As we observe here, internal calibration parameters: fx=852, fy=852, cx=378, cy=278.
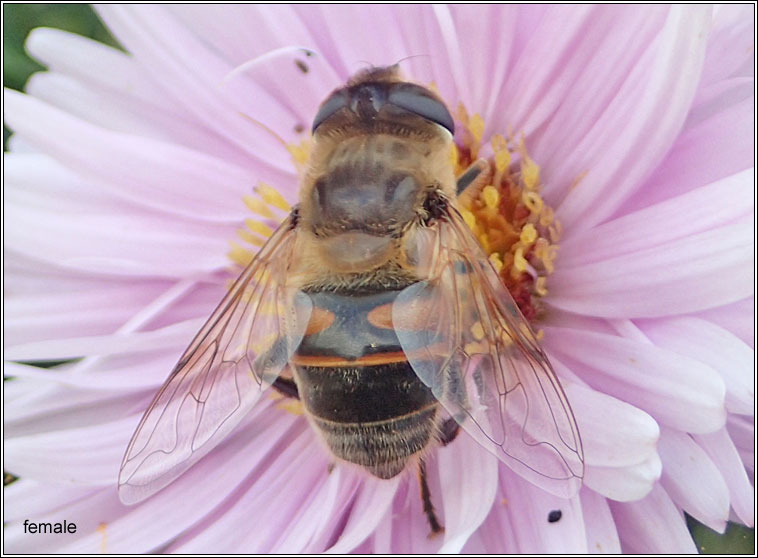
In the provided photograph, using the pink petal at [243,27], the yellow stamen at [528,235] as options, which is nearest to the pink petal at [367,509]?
the yellow stamen at [528,235]

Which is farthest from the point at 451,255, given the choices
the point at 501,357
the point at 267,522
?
the point at 267,522

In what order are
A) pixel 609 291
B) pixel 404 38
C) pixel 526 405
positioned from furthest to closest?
pixel 404 38, pixel 609 291, pixel 526 405

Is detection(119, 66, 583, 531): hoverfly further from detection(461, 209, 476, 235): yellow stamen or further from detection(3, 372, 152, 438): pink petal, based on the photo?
detection(3, 372, 152, 438): pink petal

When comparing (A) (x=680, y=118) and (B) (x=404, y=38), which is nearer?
(A) (x=680, y=118)

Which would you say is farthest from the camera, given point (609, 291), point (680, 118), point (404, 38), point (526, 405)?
point (404, 38)

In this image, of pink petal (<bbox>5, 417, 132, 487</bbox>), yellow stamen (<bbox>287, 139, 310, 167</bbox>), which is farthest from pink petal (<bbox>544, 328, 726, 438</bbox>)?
pink petal (<bbox>5, 417, 132, 487</bbox>)

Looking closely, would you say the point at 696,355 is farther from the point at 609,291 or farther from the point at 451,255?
the point at 451,255

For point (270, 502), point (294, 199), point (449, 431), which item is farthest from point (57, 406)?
point (449, 431)
